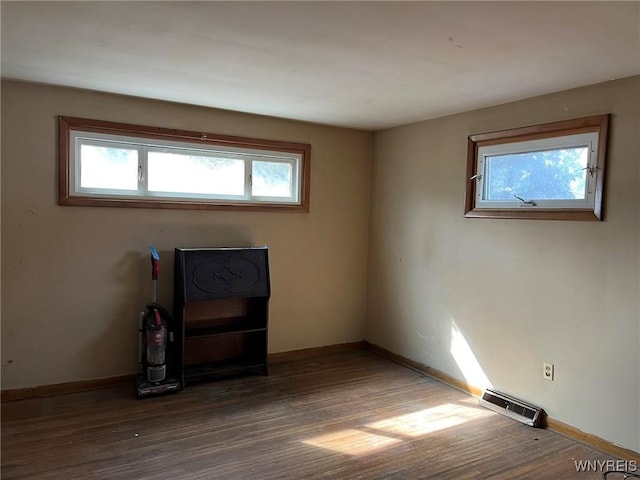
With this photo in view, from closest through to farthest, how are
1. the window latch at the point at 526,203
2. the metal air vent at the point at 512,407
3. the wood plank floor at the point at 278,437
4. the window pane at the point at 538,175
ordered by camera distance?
1. the wood plank floor at the point at 278,437
2. the window pane at the point at 538,175
3. the metal air vent at the point at 512,407
4. the window latch at the point at 526,203

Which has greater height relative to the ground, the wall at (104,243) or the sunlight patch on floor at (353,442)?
the wall at (104,243)

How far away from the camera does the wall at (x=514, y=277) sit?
2756 mm

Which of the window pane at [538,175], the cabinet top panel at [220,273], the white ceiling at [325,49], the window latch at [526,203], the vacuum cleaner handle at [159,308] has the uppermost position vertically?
the white ceiling at [325,49]

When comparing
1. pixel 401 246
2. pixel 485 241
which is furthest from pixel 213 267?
pixel 485 241

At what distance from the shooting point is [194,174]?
397 cm

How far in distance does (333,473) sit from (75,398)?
82.9 inches

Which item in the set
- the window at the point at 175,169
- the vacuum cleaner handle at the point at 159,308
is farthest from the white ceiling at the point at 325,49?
the vacuum cleaner handle at the point at 159,308

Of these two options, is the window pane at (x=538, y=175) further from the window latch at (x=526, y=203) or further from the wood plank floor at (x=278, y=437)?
the wood plank floor at (x=278, y=437)

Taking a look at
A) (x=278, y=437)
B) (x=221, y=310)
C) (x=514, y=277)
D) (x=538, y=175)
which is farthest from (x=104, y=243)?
(x=538, y=175)

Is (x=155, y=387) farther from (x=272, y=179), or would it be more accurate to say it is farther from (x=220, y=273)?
(x=272, y=179)

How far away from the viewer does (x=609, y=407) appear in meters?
2.81

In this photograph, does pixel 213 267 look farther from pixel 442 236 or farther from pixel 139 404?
pixel 442 236

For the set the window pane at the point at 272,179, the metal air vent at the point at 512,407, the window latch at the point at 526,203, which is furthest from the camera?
the window pane at the point at 272,179

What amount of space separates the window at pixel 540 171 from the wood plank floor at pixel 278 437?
1516 millimetres
